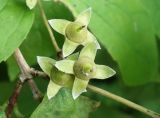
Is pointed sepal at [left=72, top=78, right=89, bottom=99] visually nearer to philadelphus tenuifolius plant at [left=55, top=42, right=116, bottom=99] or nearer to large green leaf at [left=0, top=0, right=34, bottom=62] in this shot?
philadelphus tenuifolius plant at [left=55, top=42, right=116, bottom=99]

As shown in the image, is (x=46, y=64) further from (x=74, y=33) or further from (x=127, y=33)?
(x=127, y=33)

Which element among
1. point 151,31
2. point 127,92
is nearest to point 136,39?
point 151,31

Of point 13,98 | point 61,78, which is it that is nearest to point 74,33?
point 61,78

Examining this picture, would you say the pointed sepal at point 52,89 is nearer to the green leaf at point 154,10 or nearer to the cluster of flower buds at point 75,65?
the cluster of flower buds at point 75,65

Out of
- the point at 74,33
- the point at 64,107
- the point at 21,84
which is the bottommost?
the point at 64,107

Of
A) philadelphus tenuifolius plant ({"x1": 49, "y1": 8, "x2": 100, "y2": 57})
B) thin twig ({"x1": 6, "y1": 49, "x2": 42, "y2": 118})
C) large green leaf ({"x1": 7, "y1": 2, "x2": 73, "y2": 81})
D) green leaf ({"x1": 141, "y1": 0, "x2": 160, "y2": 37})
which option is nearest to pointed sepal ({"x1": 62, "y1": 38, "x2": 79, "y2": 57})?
philadelphus tenuifolius plant ({"x1": 49, "y1": 8, "x2": 100, "y2": 57})

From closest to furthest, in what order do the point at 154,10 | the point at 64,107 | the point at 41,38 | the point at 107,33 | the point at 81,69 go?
1. the point at 81,69
2. the point at 64,107
3. the point at 107,33
4. the point at 41,38
5. the point at 154,10

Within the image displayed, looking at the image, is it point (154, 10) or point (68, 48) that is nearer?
point (68, 48)
